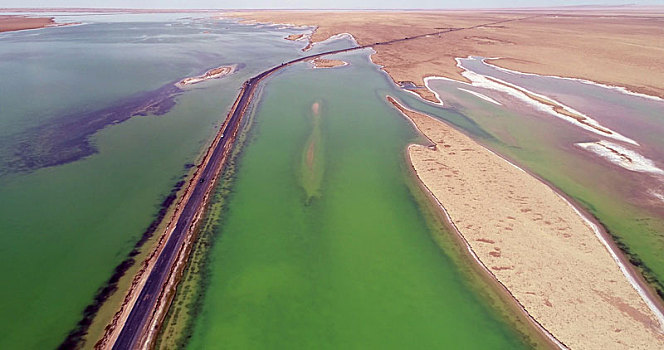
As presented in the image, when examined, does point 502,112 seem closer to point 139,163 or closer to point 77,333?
point 139,163

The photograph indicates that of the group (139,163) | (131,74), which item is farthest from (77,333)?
(131,74)

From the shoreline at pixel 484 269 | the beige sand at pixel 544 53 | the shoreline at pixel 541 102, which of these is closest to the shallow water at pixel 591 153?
the shoreline at pixel 541 102

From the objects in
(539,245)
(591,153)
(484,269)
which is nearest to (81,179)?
(484,269)

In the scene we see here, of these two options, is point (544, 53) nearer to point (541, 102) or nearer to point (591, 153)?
point (541, 102)

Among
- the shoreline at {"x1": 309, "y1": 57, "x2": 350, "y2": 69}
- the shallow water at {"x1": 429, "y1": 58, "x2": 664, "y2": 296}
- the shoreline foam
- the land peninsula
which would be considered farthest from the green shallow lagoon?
the shoreline at {"x1": 309, "y1": 57, "x2": 350, "y2": 69}

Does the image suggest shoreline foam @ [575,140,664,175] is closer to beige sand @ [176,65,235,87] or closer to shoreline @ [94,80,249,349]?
shoreline @ [94,80,249,349]
